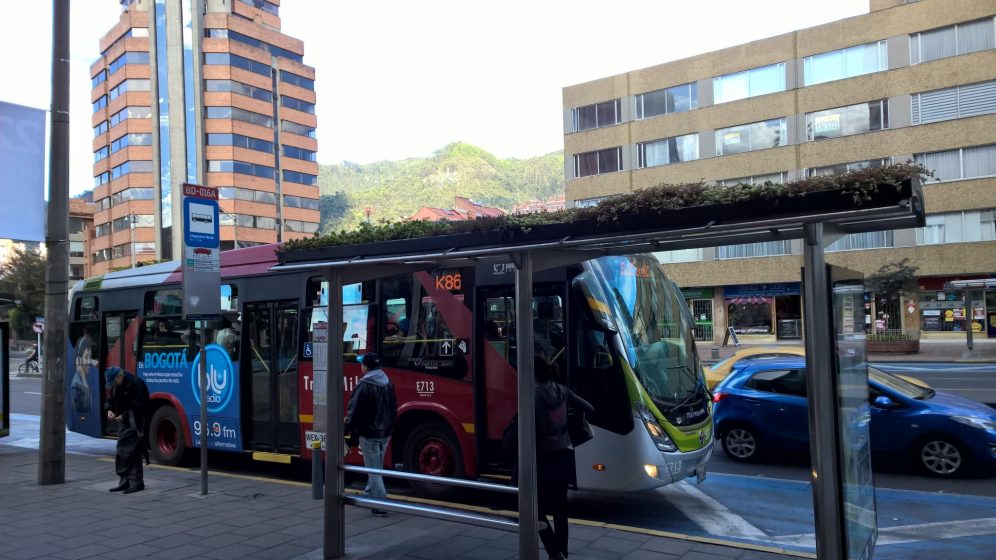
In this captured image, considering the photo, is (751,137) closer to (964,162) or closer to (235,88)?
(964,162)

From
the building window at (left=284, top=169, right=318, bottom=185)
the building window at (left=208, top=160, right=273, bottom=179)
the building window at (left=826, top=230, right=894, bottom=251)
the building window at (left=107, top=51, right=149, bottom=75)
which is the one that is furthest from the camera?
the building window at (left=284, top=169, right=318, bottom=185)

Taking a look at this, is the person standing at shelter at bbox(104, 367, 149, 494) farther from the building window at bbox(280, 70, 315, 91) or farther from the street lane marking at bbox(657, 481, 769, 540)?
the building window at bbox(280, 70, 315, 91)

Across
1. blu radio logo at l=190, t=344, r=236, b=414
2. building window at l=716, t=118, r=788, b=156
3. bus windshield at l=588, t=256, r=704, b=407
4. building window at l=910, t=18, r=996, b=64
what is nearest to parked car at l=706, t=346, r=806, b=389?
bus windshield at l=588, t=256, r=704, b=407

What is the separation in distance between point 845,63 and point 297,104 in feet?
190

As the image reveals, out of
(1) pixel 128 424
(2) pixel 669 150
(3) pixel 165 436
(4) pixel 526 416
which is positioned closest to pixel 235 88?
(2) pixel 669 150

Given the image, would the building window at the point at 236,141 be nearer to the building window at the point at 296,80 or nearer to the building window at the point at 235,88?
the building window at the point at 235,88

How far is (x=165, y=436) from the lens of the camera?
11969 mm

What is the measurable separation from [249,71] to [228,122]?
6.30 m

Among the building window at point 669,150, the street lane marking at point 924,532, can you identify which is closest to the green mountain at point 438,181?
the building window at point 669,150

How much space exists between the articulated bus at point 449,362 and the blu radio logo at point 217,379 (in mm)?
26

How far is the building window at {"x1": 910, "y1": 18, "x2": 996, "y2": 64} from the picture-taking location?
113 feet

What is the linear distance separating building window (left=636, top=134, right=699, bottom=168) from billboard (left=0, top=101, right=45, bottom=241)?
37970 mm

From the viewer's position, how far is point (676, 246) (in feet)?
18.0

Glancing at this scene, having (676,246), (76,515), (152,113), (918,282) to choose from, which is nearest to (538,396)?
(676,246)
